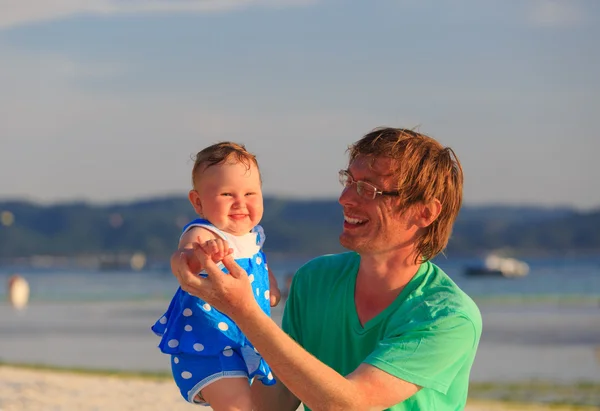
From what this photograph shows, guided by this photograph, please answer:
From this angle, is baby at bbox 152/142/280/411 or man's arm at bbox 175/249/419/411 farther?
baby at bbox 152/142/280/411

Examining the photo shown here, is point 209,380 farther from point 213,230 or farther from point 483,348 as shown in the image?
point 483,348

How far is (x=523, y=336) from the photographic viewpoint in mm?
19719

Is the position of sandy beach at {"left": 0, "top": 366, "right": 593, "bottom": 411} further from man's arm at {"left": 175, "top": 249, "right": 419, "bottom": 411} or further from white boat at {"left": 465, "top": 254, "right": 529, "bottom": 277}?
white boat at {"left": 465, "top": 254, "right": 529, "bottom": 277}

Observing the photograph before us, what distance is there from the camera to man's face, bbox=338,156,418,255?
10.0 ft

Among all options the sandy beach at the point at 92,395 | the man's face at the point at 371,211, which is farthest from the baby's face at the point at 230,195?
the sandy beach at the point at 92,395

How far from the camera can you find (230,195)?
3100 mm

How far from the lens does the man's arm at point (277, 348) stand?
2621 millimetres

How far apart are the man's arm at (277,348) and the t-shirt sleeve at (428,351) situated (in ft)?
0.35

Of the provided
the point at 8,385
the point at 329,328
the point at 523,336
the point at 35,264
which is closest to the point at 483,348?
the point at 523,336


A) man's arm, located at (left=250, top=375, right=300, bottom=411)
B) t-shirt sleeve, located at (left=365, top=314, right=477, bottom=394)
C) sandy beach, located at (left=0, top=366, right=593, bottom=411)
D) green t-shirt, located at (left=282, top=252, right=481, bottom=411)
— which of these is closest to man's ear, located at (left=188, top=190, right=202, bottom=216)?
green t-shirt, located at (left=282, top=252, right=481, bottom=411)

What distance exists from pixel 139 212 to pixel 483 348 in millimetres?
68297

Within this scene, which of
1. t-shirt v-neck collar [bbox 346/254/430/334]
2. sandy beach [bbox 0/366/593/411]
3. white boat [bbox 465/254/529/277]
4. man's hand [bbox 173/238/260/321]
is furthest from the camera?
white boat [bbox 465/254/529/277]

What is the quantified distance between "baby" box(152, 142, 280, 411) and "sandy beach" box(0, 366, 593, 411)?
7.45m

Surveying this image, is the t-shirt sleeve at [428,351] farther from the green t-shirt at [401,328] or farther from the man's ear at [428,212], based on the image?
the man's ear at [428,212]
